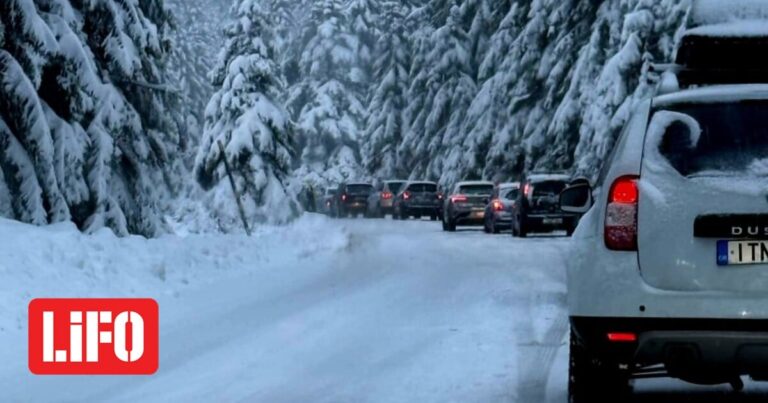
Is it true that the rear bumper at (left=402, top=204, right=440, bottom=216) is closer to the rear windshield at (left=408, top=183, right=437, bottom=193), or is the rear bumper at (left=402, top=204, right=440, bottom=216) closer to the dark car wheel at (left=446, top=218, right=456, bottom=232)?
the rear windshield at (left=408, top=183, right=437, bottom=193)

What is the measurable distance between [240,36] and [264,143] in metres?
4.07

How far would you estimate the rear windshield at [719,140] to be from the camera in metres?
7.00

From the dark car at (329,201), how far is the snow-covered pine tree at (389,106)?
16.5 feet

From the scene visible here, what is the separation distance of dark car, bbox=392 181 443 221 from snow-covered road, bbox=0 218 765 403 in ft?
115

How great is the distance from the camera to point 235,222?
42.8m

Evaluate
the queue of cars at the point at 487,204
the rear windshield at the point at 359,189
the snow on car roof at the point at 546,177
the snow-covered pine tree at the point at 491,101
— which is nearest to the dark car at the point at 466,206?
the queue of cars at the point at 487,204

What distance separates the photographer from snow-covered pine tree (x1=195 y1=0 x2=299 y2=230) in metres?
49.8

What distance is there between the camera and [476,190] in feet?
143

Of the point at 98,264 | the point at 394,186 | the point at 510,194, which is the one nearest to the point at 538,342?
the point at 98,264

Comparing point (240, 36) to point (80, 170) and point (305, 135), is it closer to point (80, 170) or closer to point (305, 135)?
point (80, 170)

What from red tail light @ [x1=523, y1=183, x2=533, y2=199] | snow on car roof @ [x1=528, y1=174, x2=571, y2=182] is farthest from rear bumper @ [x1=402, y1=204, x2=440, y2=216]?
red tail light @ [x1=523, y1=183, x2=533, y2=199]

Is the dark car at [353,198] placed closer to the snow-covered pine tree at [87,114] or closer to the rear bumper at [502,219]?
the rear bumper at [502,219]

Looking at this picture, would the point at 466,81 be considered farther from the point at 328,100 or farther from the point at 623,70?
the point at 623,70

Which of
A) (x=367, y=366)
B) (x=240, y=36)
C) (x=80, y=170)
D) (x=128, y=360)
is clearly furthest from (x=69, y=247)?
(x=240, y=36)
